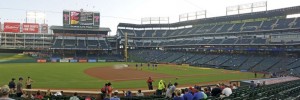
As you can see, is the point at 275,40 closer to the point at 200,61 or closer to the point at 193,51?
the point at 200,61

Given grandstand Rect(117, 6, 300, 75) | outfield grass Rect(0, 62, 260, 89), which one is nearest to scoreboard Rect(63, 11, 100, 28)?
grandstand Rect(117, 6, 300, 75)

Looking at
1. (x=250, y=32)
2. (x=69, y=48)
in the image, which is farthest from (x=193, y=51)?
(x=69, y=48)

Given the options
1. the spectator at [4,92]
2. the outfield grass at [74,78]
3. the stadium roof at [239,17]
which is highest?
the stadium roof at [239,17]

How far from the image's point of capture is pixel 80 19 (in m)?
90.4

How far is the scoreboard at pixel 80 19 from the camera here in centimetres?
8906

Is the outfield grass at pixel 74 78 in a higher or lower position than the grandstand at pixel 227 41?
lower

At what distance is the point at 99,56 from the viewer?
93.2 meters

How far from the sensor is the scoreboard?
89.1 m

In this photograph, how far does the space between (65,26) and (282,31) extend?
6302cm

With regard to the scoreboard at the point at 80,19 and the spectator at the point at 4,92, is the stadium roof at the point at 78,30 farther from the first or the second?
the spectator at the point at 4,92

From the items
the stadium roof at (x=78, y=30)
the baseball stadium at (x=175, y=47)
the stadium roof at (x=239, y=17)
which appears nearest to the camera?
the baseball stadium at (x=175, y=47)

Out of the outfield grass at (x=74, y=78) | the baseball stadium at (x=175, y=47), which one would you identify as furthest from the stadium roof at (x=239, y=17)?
the outfield grass at (x=74, y=78)

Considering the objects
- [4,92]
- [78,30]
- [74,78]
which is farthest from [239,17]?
[4,92]

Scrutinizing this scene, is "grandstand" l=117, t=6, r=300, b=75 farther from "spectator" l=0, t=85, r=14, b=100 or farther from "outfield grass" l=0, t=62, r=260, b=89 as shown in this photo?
"spectator" l=0, t=85, r=14, b=100
